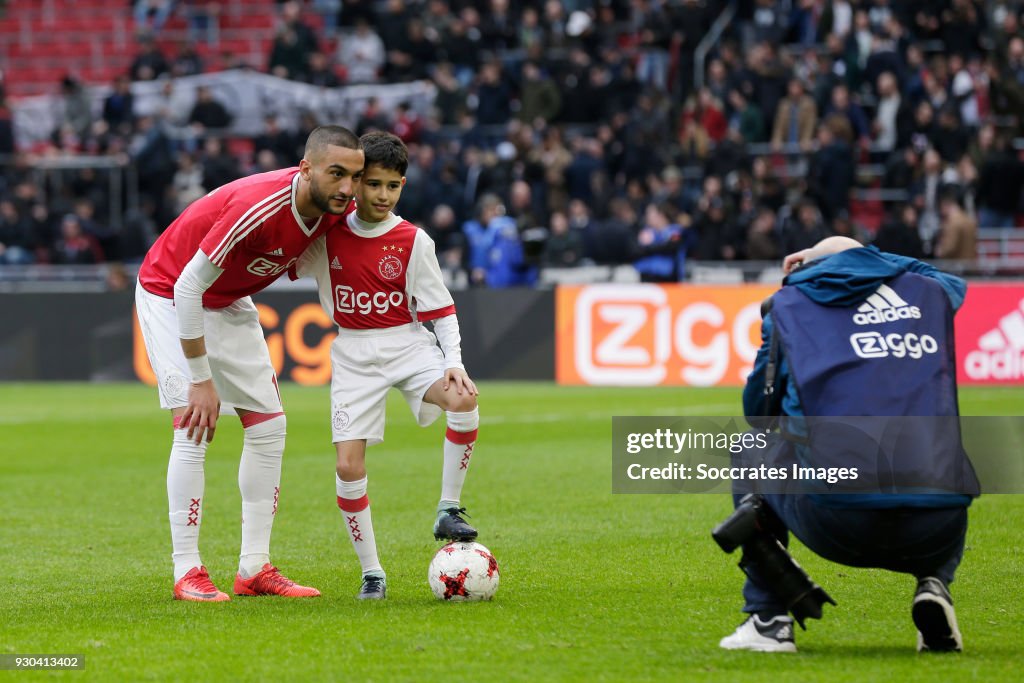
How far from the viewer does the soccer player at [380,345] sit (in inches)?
268

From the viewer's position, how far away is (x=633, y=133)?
22.9 m

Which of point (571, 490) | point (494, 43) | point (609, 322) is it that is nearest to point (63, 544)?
point (571, 490)

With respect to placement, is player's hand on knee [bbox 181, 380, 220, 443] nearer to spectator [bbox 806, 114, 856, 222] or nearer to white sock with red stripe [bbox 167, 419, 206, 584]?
white sock with red stripe [bbox 167, 419, 206, 584]

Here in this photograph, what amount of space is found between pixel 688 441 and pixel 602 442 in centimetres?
725

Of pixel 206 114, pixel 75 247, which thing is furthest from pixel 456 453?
pixel 206 114

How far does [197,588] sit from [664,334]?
1265 centimetres

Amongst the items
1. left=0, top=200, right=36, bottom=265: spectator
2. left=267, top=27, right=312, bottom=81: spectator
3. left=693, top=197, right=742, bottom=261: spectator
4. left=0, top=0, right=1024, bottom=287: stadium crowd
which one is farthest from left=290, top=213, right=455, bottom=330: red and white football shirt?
left=267, top=27, right=312, bottom=81: spectator

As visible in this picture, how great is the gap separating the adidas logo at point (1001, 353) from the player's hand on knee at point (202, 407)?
12214 millimetres

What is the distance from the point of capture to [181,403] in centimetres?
691

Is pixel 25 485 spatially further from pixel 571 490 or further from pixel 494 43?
pixel 494 43

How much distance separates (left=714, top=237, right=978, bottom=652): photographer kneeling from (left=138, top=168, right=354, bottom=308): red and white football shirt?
94.6 inches

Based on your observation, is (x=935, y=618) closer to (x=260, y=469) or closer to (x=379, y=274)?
(x=379, y=274)

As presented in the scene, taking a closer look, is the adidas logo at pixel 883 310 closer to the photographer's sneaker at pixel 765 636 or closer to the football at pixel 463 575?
the photographer's sneaker at pixel 765 636

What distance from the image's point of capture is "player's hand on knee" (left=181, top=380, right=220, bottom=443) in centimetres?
663
